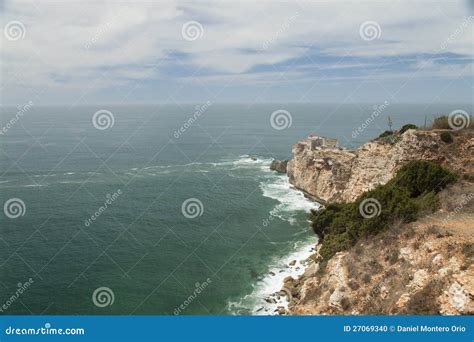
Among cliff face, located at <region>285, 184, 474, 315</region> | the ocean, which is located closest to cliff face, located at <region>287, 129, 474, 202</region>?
the ocean

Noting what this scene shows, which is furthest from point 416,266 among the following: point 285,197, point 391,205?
point 285,197

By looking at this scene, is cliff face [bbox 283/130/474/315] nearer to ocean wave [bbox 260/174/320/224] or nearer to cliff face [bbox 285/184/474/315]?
cliff face [bbox 285/184/474/315]

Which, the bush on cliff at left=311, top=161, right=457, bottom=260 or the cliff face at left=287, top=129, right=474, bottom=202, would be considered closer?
the bush on cliff at left=311, top=161, right=457, bottom=260

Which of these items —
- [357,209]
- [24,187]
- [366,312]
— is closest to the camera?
[366,312]

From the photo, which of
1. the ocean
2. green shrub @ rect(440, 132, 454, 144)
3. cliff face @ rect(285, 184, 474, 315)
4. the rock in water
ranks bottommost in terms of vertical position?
the ocean

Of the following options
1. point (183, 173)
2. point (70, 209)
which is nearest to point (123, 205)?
point (70, 209)

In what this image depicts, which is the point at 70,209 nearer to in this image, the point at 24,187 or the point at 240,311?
the point at 24,187

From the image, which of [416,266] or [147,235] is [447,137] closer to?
[416,266]
